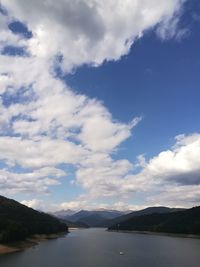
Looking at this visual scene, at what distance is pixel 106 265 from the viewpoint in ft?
334

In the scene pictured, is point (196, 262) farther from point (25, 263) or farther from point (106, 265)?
point (25, 263)

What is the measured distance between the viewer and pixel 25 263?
107 meters

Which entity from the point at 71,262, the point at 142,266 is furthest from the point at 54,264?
the point at 142,266

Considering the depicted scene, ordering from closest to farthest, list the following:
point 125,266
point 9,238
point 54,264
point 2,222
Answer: point 125,266 → point 54,264 → point 9,238 → point 2,222

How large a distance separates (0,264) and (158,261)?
4495cm

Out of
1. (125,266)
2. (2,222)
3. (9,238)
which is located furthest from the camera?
(2,222)

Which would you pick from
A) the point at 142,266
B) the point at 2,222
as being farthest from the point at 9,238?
the point at 142,266

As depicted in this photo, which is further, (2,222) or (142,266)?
(2,222)

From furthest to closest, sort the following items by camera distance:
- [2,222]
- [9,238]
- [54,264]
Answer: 1. [2,222]
2. [9,238]
3. [54,264]

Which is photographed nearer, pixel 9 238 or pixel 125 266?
pixel 125 266

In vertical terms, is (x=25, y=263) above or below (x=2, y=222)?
below

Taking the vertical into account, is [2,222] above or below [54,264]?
above

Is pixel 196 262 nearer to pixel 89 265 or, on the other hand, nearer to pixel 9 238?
pixel 89 265

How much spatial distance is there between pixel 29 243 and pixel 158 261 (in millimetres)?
82402
